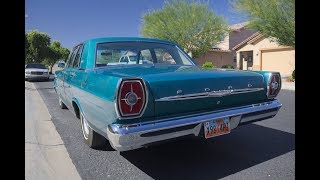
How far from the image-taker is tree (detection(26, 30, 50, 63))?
36156 mm

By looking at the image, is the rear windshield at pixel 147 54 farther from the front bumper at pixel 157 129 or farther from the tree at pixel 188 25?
the tree at pixel 188 25

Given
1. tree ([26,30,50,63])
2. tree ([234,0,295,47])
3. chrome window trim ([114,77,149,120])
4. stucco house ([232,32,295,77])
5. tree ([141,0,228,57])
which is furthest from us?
tree ([26,30,50,63])

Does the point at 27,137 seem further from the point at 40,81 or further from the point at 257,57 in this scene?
the point at 257,57

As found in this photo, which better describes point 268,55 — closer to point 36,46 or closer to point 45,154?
point 45,154

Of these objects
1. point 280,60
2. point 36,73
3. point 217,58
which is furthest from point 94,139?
point 217,58

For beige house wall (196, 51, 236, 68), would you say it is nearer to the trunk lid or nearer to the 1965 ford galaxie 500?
the 1965 ford galaxie 500

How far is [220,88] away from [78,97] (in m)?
1.96

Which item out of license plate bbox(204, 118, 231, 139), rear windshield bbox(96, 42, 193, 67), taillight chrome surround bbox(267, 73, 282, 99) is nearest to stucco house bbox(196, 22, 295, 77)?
rear windshield bbox(96, 42, 193, 67)

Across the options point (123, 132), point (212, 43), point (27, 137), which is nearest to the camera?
point (123, 132)

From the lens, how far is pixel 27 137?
16.0 feet

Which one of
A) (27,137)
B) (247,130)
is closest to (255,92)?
(247,130)

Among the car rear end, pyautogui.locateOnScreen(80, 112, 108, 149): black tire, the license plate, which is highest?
the car rear end

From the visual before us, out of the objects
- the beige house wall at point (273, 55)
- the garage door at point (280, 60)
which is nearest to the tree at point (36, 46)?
the beige house wall at point (273, 55)

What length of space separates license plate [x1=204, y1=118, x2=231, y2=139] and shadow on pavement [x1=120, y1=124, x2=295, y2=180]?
17.3 inches
